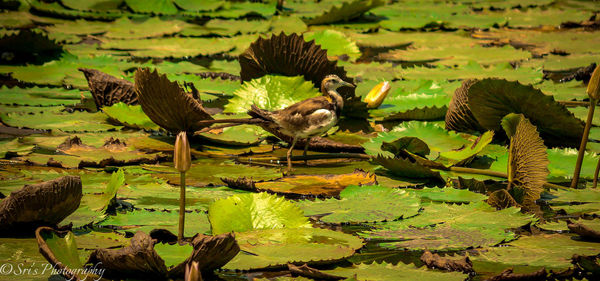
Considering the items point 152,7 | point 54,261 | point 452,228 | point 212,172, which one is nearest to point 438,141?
point 212,172

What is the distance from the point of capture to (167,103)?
3264 mm

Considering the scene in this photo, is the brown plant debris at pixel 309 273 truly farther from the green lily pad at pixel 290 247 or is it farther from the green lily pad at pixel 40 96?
the green lily pad at pixel 40 96

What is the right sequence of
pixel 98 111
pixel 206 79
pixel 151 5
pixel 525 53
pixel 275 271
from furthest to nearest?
pixel 151 5 → pixel 525 53 → pixel 206 79 → pixel 98 111 → pixel 275 271

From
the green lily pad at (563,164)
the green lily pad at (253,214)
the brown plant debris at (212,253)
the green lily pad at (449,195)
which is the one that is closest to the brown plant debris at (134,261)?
the brown plant debris at (212,253)

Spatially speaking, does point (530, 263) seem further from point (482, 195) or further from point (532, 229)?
point (482, 195)

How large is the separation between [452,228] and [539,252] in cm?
31

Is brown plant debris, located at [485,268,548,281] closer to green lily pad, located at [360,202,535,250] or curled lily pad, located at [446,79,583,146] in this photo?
green lily pad, located at [360,202,535,250]

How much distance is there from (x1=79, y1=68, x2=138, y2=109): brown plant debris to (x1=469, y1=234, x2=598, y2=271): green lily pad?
2.44 metres

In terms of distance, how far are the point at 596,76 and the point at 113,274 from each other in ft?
5.56

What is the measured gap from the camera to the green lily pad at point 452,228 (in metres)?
2.28

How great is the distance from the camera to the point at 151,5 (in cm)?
819

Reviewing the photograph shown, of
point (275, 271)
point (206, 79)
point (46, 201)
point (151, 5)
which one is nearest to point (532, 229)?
point (275, 271)

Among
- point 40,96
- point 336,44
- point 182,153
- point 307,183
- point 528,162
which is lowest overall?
point 40,96

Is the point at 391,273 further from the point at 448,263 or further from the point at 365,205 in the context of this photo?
the point at 365,205
